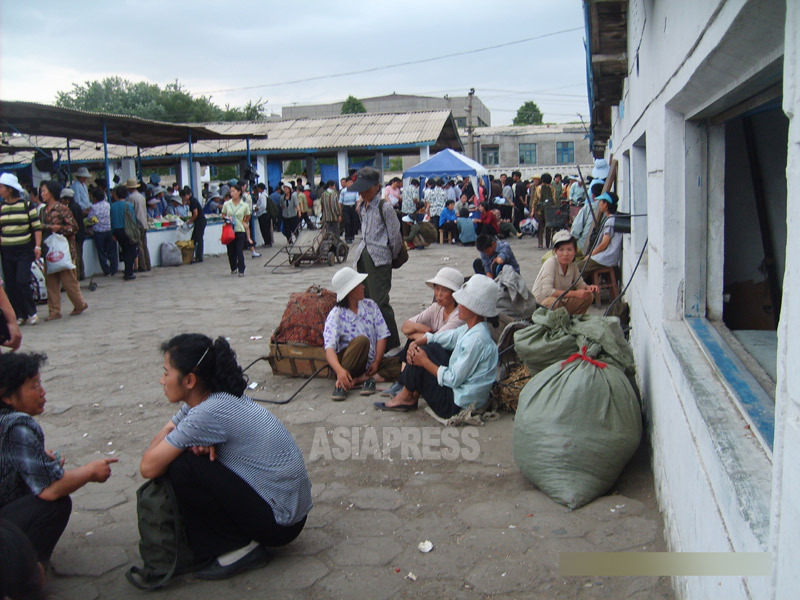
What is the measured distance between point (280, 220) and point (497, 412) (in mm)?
16251

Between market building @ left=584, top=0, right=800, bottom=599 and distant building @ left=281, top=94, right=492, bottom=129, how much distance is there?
6280 cm

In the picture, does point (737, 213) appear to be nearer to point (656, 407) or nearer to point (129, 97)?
point (656, 407)

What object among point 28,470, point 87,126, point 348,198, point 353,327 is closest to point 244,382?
point 28,470

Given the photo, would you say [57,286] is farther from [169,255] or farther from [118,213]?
[169,255]

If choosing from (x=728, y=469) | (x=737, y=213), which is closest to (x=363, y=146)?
(x=737, y=213)

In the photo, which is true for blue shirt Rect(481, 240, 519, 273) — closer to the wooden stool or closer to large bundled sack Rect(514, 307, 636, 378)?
the wooden stool

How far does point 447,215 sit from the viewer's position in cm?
1895

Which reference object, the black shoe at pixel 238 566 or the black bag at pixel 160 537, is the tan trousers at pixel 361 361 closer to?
the black shoe at pixel 238 566

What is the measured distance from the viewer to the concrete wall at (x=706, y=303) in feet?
4.63

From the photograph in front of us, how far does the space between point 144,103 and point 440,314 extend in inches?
2266

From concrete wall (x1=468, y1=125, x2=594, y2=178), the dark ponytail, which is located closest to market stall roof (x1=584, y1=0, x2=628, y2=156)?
the dark ponytail

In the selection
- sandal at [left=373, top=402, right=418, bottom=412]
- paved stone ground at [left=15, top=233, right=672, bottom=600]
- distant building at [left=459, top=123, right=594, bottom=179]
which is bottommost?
paved stone ground at [left=15, top=233, right=672, bottom=600]

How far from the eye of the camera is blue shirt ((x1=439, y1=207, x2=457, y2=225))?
62.2ft

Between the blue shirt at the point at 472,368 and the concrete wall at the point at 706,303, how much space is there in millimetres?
990
